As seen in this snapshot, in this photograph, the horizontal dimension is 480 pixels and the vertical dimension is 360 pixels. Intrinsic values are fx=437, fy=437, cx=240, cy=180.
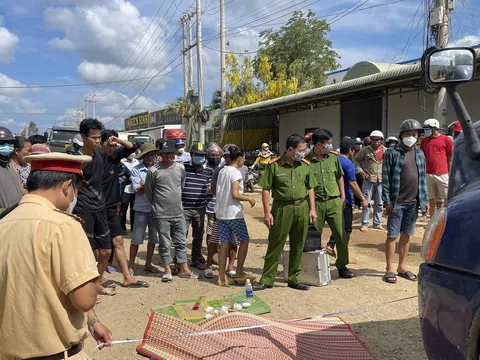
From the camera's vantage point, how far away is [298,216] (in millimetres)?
5422

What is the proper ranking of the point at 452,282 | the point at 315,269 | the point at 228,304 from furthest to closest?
1. the point at 315,269
2. the point at 228,304
3. the point at 452,282

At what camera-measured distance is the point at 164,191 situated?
232 inches

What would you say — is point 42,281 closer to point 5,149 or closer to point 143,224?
point 5,149

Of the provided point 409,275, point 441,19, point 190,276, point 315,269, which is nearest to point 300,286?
point 315,269

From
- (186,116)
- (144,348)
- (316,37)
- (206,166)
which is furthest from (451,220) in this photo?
(316,37)

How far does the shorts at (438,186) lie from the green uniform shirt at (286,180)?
4.15 metres

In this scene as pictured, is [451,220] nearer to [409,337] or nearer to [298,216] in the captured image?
[409,337]

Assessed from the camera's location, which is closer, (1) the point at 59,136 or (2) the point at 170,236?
(2) the point at 170,236

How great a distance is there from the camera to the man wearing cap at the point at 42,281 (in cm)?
182

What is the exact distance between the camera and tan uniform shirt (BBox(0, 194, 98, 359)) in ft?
5.97

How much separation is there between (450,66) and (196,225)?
459 cm

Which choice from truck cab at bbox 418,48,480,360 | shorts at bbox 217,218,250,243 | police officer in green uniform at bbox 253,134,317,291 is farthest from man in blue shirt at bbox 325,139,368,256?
truck cab at bbox 418,48,480,360

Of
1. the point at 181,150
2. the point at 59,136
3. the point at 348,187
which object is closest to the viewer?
the point at 348,187

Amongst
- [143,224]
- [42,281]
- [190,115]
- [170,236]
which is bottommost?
[170,236]
